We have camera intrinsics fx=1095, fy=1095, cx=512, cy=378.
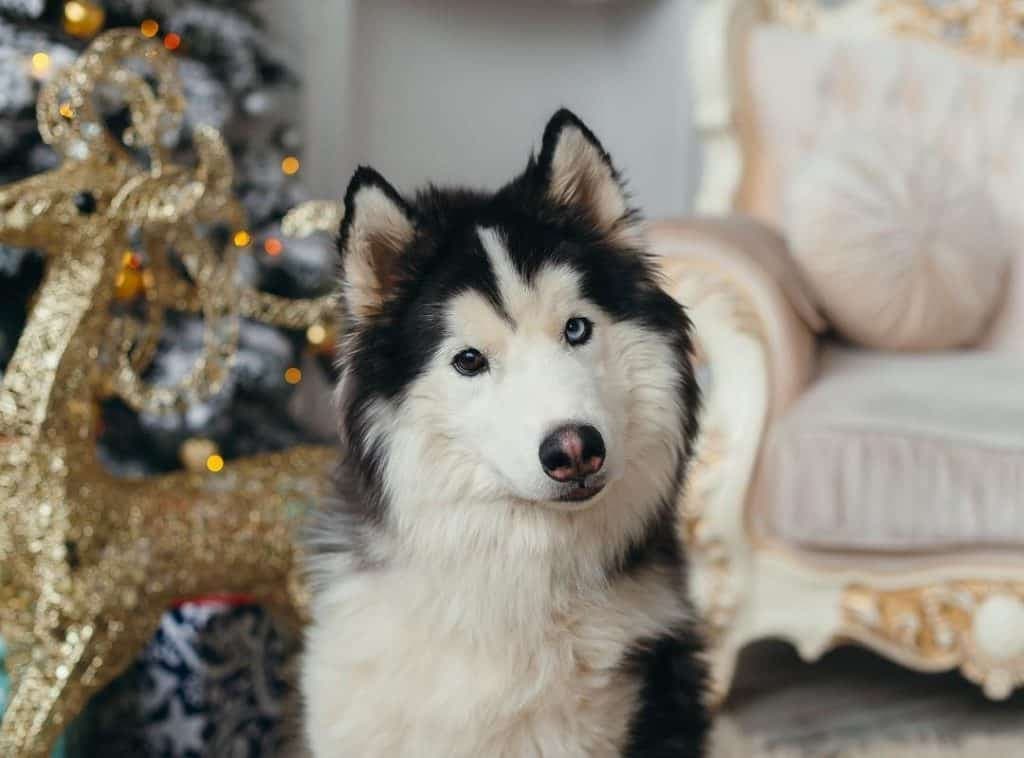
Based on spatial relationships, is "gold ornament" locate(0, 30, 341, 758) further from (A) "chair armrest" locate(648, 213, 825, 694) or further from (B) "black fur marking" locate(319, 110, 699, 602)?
(A) "chair armrest" locate(648, 213, 825, 694)

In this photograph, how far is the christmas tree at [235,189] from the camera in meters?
2.28

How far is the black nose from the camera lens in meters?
1.11

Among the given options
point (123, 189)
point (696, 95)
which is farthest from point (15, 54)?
point (696, 95)

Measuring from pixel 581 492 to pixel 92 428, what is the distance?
857 millimetres

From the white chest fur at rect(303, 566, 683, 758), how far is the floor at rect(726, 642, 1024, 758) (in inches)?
38.1

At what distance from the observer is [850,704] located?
2342mm

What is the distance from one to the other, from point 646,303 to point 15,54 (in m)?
1.60

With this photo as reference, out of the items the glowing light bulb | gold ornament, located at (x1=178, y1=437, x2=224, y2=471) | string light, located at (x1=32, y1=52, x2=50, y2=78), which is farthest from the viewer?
the glowing light bulb

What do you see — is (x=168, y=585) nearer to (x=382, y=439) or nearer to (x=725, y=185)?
(x=382, y=439)

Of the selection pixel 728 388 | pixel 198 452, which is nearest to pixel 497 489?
pixel 728 388

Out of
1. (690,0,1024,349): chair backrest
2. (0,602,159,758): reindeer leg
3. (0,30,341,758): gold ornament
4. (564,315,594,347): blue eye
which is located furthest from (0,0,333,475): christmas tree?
(564,315,594,347): blue eye

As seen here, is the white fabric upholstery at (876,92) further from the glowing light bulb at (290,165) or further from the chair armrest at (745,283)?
the glowing light bulb at (290,165)

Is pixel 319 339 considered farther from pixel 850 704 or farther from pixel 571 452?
pixel 571 452

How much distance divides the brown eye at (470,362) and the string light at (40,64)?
1489mm
